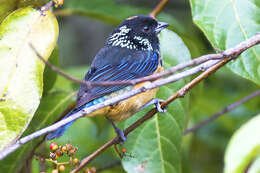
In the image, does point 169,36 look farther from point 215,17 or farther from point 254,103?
point 254,103

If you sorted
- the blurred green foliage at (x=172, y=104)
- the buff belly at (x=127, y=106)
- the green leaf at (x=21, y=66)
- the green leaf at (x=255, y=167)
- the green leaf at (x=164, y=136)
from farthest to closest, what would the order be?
the buff belly at (x=127, y=106), the green leaf at (x=164, y=136), the blurred green foliage at (x=172, y=104), the green leaf at (x=21, y=66), the green leaf at (x=255, y=167)

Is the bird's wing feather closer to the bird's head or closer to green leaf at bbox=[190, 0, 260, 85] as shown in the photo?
the bird's head

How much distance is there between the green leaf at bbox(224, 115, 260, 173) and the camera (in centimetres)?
118

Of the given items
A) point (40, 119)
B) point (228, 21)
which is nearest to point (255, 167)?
point (228, 21)

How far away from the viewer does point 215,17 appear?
2746 mm

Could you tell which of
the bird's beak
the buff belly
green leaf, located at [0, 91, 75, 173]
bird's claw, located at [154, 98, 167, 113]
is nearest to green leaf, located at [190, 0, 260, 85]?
bird's claw, located at [154, 98, 167, 113]

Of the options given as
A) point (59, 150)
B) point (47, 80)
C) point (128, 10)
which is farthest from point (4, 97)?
point (128, 10)

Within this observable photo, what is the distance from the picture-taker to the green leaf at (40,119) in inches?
116

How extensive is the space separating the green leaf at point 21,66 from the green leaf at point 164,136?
829 millimetres

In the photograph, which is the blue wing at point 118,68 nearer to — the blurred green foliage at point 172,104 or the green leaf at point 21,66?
the blurred green foliage at point 172,104

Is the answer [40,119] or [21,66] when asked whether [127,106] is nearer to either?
[40,119]

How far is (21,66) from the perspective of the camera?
2371mm

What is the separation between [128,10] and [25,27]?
1.92m

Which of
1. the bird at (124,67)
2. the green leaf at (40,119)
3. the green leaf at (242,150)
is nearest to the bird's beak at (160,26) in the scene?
the bird at (124,67)
